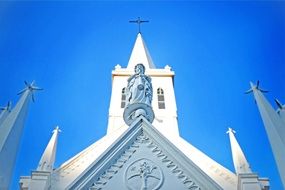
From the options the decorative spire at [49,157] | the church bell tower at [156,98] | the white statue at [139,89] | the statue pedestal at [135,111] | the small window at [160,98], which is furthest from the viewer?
the small window at [160,98]

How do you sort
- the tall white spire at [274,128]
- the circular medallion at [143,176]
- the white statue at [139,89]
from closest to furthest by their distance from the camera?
the tall white spire at [274,128] → the circular medallion at [143,176] → the white statue at [139,89]

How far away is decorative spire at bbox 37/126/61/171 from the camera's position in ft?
48.2

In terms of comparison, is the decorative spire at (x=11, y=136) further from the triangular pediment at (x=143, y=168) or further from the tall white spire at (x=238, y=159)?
the tall white spire at (x=238, y=159)

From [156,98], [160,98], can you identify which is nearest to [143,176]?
[156,98]

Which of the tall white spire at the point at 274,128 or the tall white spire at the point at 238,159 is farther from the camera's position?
the tall white spire at the point at 238,159

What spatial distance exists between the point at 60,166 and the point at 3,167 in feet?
17.4

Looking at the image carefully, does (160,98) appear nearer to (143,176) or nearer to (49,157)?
(49,157)

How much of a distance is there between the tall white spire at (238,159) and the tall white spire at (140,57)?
16270mm

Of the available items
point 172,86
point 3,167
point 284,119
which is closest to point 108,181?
point 3,167

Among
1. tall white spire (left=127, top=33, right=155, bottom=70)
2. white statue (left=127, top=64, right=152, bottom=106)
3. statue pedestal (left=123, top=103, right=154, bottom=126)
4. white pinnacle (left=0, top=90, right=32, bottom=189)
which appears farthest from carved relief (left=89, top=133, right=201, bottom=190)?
tall white spire (left=127, top=33, right=155, bottom=70)

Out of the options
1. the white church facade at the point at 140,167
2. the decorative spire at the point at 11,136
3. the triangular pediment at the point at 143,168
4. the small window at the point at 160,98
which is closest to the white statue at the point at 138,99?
the white church facade at the point at 140,167

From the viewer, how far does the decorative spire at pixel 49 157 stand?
14.7 m

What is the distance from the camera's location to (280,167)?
11.9 m

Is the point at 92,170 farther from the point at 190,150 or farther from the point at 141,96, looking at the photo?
the point at 190,150
